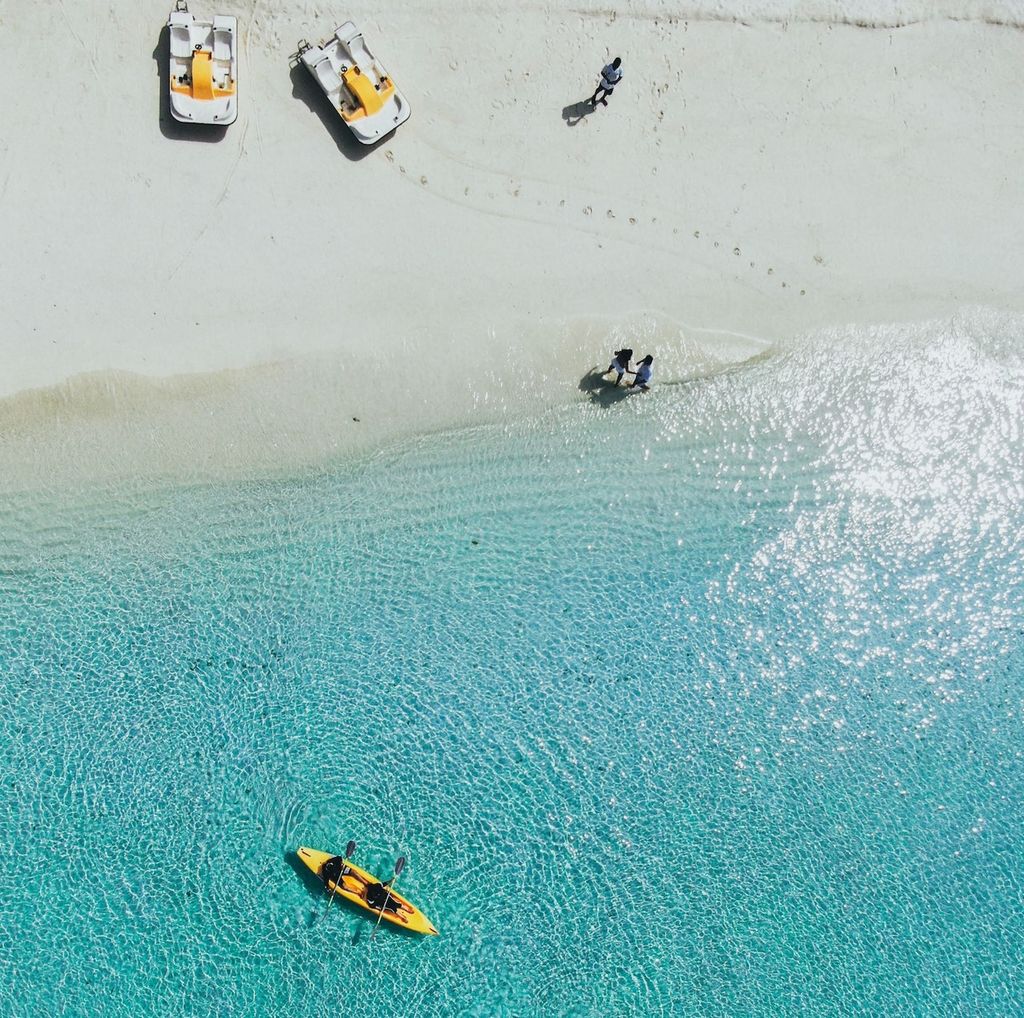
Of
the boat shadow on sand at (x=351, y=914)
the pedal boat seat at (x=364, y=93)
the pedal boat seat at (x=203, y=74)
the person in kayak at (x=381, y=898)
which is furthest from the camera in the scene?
A: the pedal boat seat at (x=364, y=93)

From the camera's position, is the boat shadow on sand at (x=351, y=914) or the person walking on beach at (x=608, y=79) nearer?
the boat shadow on sand at (x=351, y=914)

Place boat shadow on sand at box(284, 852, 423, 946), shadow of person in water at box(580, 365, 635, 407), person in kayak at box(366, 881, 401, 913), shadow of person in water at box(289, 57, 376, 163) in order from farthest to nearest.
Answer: shadow of person in water at box(580, 365, 635, 407), shadow of person in water at box(289, 57, 376, 163), boat shadow on sand at box(284, 852, 423, 946), person in kayak at box(366, 881, 401, 913)

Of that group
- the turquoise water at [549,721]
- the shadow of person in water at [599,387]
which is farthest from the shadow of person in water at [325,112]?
the shadow of person in water at [599,387]

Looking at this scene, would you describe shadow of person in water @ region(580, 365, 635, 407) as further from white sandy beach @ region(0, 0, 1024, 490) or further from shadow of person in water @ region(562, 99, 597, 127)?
shadow of person in water @ region(562, 99, 597, 127)

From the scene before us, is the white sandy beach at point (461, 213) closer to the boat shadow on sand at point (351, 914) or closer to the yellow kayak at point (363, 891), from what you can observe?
the yellow kayak at point (363, 891)

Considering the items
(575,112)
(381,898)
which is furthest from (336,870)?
(575,112)

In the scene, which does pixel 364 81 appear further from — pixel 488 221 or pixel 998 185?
pixel 998 185

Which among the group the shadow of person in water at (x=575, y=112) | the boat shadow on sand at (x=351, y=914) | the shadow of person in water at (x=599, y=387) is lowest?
the boat shadow on sand at (x=351, y=914)

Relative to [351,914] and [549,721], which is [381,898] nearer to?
[351,914]

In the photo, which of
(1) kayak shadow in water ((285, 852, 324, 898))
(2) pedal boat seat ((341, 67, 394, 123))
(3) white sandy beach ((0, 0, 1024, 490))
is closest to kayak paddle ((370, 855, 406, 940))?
(1) kayak shadow in water ((285, 852, 324, 898))
